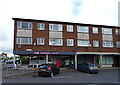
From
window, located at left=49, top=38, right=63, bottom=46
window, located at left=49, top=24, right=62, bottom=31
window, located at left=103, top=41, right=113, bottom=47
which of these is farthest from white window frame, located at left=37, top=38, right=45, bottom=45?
window, located at left=103, top=41, right=113, bottom=47

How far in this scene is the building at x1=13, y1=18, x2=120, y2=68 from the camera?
998 inches

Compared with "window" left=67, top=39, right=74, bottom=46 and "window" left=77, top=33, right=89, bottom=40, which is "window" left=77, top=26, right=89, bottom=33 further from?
"window" left=67, top=39, right=74, bottom=46

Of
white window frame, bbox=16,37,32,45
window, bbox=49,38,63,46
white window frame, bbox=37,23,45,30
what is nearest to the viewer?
white window frame, bbox=16,37,32,45

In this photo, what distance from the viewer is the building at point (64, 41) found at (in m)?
25.4

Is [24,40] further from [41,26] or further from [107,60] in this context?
[107,60]

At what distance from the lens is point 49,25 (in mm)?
26891

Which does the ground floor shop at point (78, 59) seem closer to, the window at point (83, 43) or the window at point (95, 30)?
the window at point (83, 43)

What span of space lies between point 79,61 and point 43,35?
990 centimetres

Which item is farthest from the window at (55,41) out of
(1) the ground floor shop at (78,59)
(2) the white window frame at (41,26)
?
(1) the ground floor shop at (78,59)

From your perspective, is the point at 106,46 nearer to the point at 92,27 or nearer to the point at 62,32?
the point at 92,27

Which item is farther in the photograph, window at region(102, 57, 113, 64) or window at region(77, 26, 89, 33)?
window at region(102, 57, 113, 64)

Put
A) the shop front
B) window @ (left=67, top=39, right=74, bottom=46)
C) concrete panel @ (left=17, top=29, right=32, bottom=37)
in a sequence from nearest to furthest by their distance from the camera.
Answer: concrete panel @ (left=17, top=29, right=32, bottom=37)
the shop front
window @ (left=67, top=39, right=74, bottom=46)

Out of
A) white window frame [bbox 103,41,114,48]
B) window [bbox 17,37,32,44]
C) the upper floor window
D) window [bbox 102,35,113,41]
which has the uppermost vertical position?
the upper floor window

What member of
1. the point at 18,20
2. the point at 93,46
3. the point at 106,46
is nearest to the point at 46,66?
the point at 18,20
